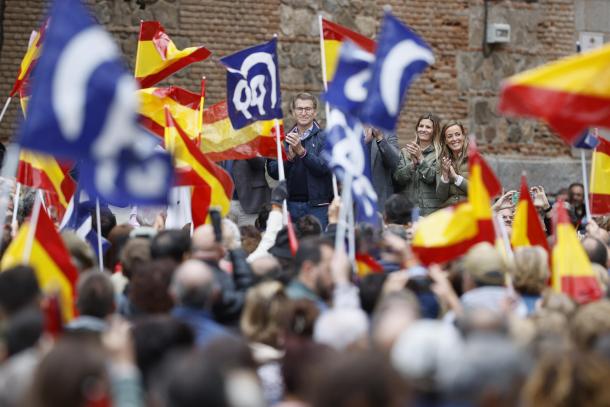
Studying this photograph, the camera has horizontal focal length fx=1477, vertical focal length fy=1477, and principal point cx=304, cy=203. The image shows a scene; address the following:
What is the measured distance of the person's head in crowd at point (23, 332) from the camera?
6527mm

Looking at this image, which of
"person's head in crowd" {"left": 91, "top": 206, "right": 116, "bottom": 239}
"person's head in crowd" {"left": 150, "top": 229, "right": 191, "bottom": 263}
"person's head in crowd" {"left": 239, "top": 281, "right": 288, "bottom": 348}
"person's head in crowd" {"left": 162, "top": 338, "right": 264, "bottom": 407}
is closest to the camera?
"person's head in crowd" {"left": 162, "top": 338, "right": 264, "bottom": 407}

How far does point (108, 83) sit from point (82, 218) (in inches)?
128

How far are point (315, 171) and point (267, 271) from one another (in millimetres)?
3871

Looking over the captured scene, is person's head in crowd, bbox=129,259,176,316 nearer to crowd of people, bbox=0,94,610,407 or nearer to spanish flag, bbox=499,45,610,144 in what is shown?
crowd of people, bbox=0,94,610,407

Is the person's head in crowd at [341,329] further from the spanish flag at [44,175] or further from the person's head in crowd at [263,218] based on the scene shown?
the person's head in crowd at [263,218]

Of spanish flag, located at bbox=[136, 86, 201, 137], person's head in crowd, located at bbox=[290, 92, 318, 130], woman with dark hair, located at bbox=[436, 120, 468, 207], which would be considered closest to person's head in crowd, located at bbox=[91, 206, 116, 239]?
spanish flag, located at bbox=[136, 86, 201, 137]

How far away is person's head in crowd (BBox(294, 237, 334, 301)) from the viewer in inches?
316

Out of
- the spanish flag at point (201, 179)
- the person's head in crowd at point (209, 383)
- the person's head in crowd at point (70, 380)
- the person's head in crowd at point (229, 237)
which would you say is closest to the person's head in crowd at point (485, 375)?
the person's head in crowd at point (209, 383)

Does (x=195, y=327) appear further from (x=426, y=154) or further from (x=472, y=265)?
(x=426, y=154)

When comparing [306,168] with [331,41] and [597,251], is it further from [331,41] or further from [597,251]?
[597,251]

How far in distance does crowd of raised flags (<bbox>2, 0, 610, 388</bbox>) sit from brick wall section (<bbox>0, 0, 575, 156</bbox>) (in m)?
4.97

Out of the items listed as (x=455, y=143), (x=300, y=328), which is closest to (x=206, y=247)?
(x=300, y=328)

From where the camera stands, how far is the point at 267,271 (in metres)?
8.90

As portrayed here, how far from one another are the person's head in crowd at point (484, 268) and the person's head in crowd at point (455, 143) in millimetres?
4796
